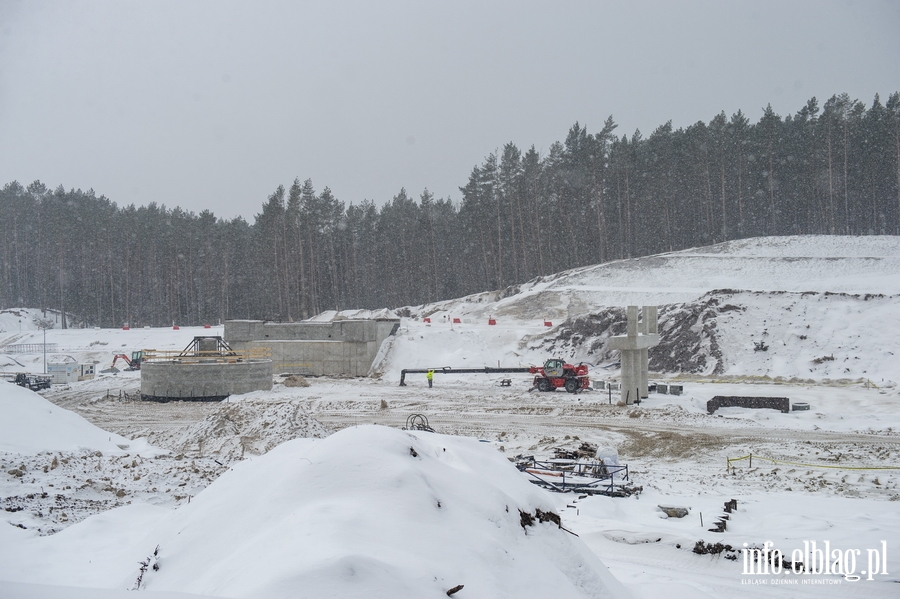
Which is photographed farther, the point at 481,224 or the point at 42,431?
the point at 481,224

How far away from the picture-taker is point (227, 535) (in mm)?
5418

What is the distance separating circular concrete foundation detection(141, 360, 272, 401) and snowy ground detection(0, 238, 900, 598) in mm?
1559

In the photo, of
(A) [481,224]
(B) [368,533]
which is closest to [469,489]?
(B) [368,533]

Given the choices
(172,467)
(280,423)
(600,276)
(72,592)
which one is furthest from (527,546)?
(600,276)

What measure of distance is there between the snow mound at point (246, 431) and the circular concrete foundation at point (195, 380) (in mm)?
12194

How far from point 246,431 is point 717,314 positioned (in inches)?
1032

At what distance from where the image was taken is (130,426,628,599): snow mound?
14.0ft

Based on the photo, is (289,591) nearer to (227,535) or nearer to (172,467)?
(227,535)

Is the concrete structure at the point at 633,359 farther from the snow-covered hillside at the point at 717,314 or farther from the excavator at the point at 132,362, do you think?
the excavator at the point at 132,362

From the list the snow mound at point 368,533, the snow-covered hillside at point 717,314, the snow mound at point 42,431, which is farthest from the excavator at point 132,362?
the snow mound at point 368,533

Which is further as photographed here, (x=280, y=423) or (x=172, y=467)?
(x=280, y=423)

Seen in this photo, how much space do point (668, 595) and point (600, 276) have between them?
1752 inches

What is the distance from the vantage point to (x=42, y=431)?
14195mm

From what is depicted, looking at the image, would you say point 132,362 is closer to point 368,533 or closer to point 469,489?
point 469,489
